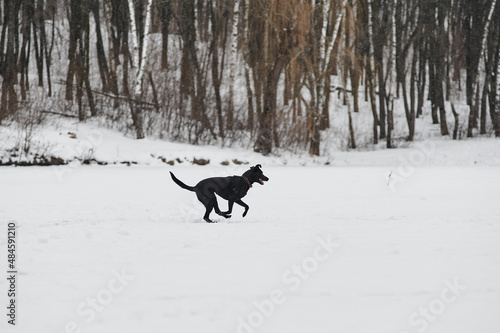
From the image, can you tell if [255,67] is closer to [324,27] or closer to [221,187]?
[324,27]

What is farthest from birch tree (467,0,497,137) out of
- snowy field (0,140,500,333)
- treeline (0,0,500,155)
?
snowy field (0,140,500,333)

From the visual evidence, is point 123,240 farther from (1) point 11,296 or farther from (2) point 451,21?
(2) point 451,21

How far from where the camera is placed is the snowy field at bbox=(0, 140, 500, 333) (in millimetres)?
3805

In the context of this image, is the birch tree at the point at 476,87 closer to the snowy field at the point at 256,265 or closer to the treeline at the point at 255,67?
the treeline at the point at 255,67

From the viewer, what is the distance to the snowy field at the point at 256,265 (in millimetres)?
3805

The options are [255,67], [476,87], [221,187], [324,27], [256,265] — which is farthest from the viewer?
[476,87]

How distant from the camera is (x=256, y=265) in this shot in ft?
17.3

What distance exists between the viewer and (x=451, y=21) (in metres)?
31.3

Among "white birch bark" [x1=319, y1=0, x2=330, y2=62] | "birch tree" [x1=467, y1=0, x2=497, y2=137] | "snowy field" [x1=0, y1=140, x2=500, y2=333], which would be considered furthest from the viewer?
"birch tree" [x1=467, y1=0, x2=497, y2=137]

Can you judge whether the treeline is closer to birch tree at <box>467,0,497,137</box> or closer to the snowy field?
birch tree at <box>467,0,497,137</box>

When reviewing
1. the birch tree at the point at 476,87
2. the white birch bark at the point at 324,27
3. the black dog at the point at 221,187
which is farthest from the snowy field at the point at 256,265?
the birch tree at the point at 476,87

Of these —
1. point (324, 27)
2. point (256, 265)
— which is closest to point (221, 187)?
point (256, 265)

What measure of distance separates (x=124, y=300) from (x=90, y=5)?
27552 millimetres

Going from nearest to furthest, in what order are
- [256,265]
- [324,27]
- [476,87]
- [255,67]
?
[256,265] → [324,27] → [255,67] → [476,87]
